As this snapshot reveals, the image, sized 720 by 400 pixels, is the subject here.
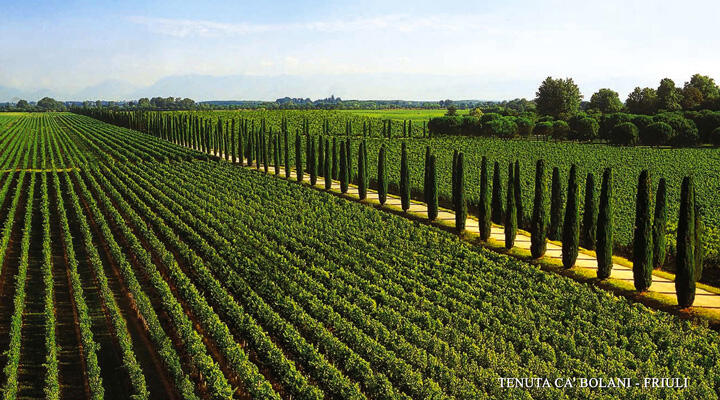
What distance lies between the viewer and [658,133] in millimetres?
77375

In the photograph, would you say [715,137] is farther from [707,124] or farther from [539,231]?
[539,231]

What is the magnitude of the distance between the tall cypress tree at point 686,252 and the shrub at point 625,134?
2556 inches

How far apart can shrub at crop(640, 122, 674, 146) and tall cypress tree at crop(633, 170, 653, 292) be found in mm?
62523

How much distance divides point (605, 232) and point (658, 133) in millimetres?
62928

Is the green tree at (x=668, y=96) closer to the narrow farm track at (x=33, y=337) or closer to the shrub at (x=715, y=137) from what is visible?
the shrub at (x=715, y=137)

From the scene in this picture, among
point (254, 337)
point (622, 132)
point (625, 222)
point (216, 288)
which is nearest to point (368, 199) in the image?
point (625, 222)

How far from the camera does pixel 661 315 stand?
19.2m

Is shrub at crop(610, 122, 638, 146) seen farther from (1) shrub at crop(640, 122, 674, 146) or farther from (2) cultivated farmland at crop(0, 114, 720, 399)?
(2) cultivated farmland at crop(0, 114, 720, 399)

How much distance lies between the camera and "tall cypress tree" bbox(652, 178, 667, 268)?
23.3 m

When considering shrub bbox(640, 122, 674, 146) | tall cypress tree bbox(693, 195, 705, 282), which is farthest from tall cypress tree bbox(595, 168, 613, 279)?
shrub bbox(640, 122, 674, 146)

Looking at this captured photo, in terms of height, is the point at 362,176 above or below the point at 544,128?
below

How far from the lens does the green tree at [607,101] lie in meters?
126

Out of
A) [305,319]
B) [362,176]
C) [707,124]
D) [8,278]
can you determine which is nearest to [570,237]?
[305,319]

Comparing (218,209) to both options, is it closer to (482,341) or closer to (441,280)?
(441,280)
